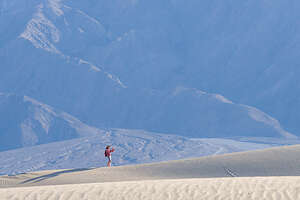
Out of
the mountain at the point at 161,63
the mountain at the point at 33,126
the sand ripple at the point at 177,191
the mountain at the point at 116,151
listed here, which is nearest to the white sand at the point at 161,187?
the sand ripple at the point at 177,191

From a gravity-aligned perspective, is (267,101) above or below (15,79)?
below

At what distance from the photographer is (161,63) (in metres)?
77.9

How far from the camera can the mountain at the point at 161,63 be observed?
2490 inches

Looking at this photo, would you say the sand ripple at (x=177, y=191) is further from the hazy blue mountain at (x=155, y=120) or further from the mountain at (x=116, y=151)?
the hazy blue mountain at (x=155, y=120)

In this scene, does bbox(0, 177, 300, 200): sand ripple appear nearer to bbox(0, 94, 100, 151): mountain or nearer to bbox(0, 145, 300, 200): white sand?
→ bbox(0, 145, 300, 200): white sand

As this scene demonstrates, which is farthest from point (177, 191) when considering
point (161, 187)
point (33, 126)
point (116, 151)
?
point (33, 126)

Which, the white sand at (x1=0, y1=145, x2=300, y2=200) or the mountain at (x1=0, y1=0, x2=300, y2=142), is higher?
the mountain at (x1=0, y1=0, x2=300, y2=142)

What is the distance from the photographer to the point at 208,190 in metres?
10.2

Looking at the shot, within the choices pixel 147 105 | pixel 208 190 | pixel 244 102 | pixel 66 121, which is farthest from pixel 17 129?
pixel 208 190

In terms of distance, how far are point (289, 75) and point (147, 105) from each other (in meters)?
16.0

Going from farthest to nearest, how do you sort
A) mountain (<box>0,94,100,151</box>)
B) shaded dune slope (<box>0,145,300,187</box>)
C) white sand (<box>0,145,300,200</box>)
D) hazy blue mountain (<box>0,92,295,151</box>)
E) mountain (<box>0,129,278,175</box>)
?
mountain (<box>0,94,100,151</box>)
hazy blue mountain (<box>0,92,295,151</box>)
mountain (<box>0,129,278,175</box>)
shaded dune slope (<box>0,145,300,187</box>)
white sand (<box>0,145,300,200</box>)

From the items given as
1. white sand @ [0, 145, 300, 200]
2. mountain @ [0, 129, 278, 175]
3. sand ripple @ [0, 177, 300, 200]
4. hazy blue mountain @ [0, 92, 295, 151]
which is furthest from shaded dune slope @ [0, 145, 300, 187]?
hazy blue mountain @ [0, 92, 295, 151]

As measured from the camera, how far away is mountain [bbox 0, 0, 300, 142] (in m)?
63.2

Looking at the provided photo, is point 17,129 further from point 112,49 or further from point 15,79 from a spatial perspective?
point 112,49
